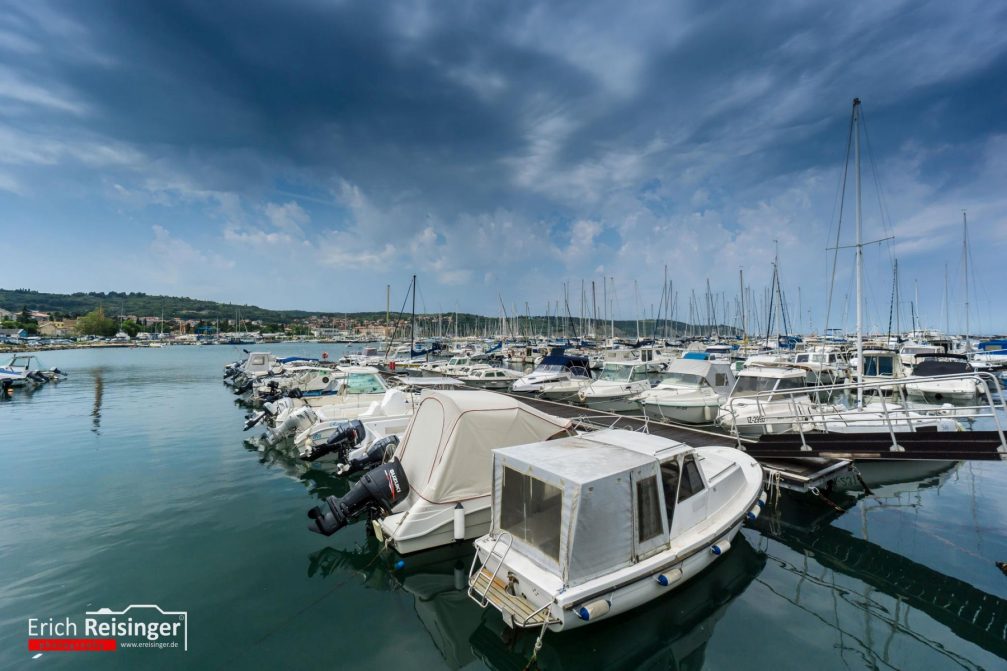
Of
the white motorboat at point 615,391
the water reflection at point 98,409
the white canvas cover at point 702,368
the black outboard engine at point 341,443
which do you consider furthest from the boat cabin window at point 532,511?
the water reflection at point 98,409

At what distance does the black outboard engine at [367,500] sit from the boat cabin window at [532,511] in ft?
9.48

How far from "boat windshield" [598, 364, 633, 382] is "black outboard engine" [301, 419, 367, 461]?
16587mm

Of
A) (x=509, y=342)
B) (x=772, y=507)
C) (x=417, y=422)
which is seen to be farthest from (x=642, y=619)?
(x=509, y=342)

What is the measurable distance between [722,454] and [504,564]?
6.50m

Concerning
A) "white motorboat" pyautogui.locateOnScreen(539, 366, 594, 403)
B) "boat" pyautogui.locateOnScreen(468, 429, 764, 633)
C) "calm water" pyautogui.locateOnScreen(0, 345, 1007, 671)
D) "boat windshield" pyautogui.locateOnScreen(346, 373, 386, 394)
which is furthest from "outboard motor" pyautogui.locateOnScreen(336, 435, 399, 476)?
"white motorboat" pyautogui.locateOnScreen(539, 366, 594, 403)

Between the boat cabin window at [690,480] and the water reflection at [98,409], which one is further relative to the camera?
the water reflection at [98,409]

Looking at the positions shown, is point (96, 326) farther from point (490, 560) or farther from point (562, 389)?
point (490, 560)

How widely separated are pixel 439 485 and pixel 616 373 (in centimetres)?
1979

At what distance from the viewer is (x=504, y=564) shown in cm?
605

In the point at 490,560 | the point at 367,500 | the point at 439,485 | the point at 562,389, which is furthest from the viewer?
the point at 562,389

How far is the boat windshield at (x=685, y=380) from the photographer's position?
20.8m

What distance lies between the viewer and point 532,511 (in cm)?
625

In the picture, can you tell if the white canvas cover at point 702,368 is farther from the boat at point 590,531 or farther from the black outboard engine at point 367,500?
the black outboard engine at point 367,500

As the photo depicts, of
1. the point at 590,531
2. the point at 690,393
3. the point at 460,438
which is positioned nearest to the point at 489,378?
the point at 690,393
